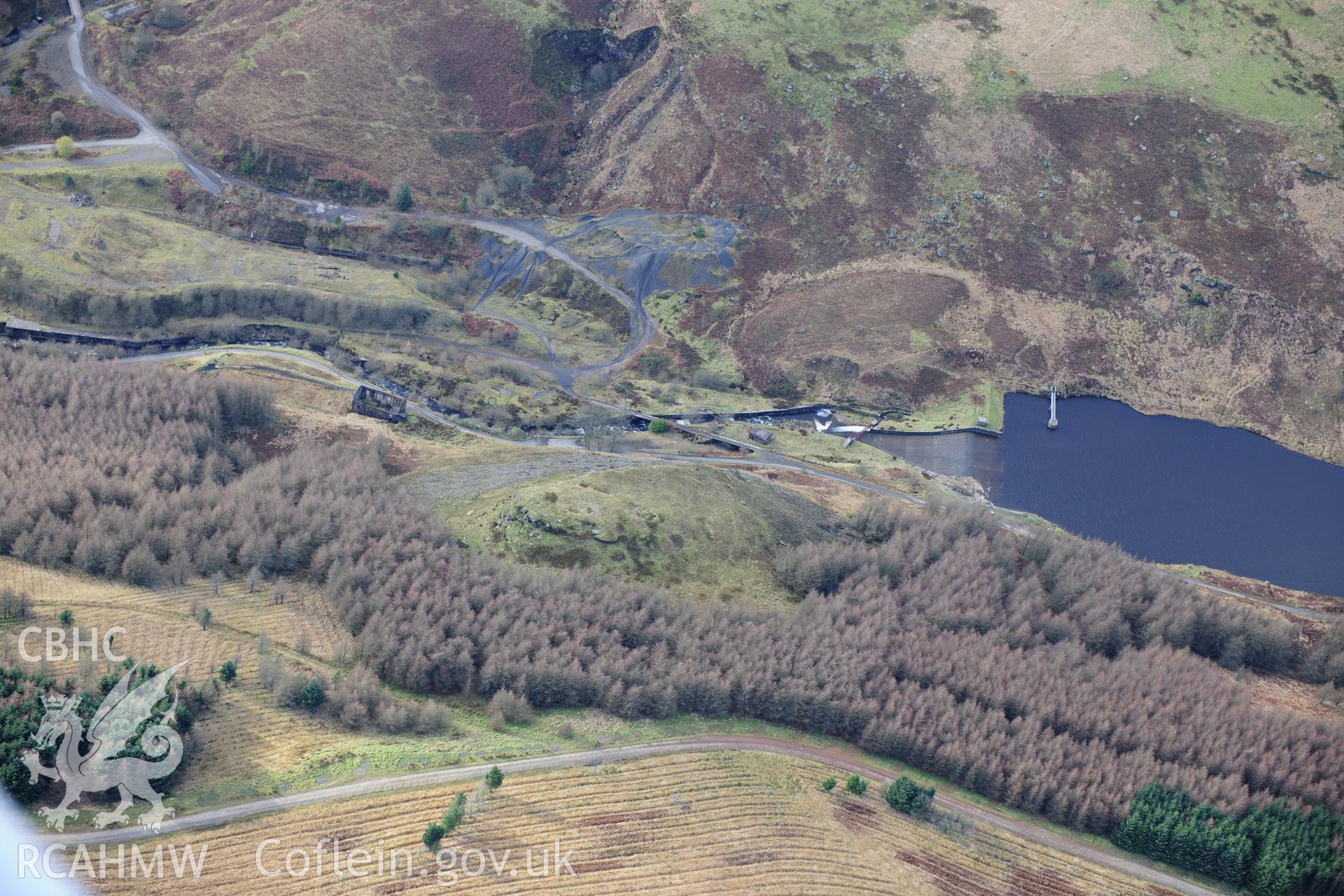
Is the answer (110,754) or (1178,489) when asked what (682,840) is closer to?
(110,754)

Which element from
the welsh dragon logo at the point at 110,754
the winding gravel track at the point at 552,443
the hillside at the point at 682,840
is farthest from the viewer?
the winding gravel track at the point at 552,443

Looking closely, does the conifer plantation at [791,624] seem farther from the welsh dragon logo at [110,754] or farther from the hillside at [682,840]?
the welsh dragon logo at [110,754]

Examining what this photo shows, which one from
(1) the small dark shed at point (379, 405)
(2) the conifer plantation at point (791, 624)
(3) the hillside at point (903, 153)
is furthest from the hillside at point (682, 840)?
(3) the hillside at point (903, 153)

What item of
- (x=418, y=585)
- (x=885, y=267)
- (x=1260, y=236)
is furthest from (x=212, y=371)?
(x=1260, y=236)

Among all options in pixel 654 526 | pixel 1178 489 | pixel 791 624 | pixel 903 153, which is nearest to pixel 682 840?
pixel 791 624

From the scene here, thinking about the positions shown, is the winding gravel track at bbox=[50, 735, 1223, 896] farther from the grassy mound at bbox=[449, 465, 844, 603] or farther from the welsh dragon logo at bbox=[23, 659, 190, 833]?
the grassy mound at bbox=[449, 465, 844, 603]

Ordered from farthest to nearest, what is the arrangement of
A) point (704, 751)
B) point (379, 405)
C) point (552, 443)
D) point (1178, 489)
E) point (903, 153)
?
point (903, 153), point (1178, 489), point (552, 443), point (379, 405), point (704, 751)
